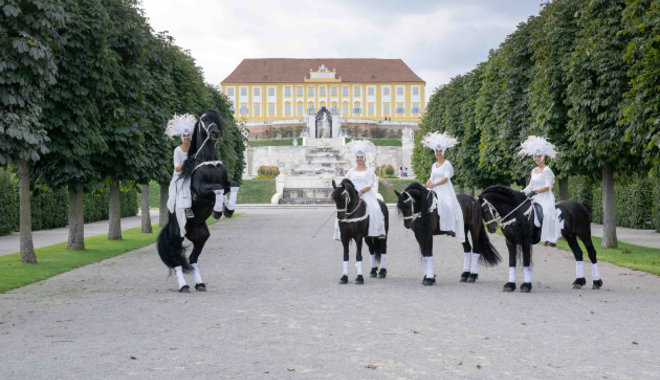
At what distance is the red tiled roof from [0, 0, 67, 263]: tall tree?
11361cm

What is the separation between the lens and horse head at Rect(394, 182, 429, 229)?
36.5ft

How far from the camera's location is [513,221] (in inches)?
417

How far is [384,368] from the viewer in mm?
5828

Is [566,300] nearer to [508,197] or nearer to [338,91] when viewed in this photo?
[508,197]

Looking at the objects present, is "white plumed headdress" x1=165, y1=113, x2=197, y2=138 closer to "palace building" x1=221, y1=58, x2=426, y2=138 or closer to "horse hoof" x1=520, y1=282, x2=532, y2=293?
"horse hoof" x1=520, y1=282, x2=532, y2=293

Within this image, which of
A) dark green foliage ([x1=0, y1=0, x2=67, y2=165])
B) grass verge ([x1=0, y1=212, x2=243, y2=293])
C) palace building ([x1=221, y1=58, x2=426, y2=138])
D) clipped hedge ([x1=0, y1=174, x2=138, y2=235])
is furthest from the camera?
palace building ([x1=221, y1=58, x2=426, y2=138])

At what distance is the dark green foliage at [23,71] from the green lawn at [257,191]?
51.2 m

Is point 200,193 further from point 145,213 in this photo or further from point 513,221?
point 145,213

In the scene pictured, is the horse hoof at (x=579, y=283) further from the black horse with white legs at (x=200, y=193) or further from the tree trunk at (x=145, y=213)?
the tree trunk at (x=145, y=213)

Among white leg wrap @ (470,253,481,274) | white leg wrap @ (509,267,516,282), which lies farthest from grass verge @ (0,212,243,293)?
white leg wrap @ (509,267,516,282)

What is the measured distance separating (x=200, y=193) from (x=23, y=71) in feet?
9.94

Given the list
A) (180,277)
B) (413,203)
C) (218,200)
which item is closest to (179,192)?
(218,200)

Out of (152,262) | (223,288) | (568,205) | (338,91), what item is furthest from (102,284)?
(338,91)

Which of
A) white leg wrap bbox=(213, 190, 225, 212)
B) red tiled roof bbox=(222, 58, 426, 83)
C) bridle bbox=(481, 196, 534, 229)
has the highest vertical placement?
red tiled roof bbox=(222, 58, 426, 83)
